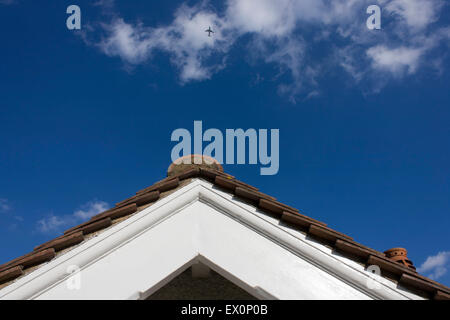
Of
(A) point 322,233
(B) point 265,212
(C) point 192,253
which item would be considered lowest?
(C) point 192,253

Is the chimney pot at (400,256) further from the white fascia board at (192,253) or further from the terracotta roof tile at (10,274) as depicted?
the terracotta roof tile at (10,274)

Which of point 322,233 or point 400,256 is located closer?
point 322,233

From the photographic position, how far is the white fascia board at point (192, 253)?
2.71m

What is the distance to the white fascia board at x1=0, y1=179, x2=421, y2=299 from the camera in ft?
8.91

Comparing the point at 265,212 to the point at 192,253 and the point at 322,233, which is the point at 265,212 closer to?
the point at 322,233

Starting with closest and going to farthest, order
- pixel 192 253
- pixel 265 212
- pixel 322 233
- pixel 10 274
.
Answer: pixel 10 274
pixel 192 253
pixel 322 233
pixel 265 212

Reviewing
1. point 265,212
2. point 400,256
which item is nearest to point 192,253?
point 265,212

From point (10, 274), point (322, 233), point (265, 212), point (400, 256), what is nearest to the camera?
point (10, 274)

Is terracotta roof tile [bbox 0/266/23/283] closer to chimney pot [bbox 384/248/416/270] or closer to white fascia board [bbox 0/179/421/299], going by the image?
white fascia board [bbox 0/179/421/299]

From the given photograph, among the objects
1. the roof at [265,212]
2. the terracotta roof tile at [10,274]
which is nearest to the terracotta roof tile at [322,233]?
the roof at [265,212]

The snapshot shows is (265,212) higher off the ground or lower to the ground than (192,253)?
higher

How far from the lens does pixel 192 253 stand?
9.94 feet
